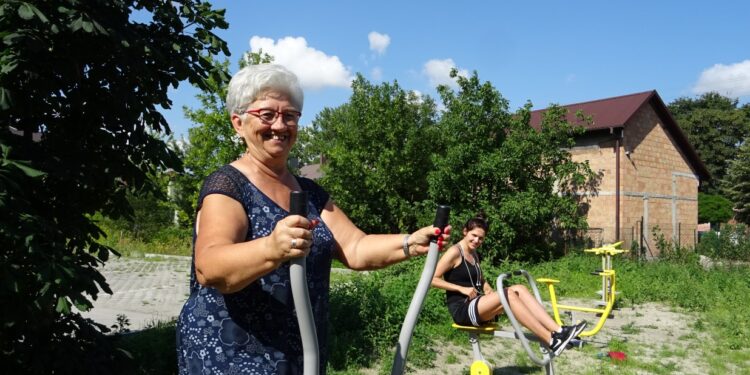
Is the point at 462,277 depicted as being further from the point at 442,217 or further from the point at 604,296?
the point at 442,217

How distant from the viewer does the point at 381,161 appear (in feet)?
57.3

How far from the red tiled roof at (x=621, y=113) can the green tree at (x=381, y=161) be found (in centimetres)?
374

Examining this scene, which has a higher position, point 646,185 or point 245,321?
point 646,185

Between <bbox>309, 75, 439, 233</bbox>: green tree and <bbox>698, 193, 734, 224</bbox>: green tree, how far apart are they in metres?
26.3

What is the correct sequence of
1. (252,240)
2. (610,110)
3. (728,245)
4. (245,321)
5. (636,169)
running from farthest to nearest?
(610,110), (636,169), (728,245), (245,321), (252,240)

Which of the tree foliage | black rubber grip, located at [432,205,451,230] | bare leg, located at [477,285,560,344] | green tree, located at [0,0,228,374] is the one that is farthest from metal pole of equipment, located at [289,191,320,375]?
the tree foliage

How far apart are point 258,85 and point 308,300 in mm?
623

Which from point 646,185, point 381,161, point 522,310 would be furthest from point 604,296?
point 646,185

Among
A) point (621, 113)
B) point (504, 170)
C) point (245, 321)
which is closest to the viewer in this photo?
point (245, 321)

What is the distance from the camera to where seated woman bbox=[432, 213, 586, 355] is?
4836mm

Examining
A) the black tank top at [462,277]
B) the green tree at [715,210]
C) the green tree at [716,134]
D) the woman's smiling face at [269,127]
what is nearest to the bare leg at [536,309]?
the black tank top at [462,277]

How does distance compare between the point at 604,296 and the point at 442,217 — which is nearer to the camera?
the point at 442,217

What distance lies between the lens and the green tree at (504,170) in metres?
13.9

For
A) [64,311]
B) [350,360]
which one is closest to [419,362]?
[350,360]
